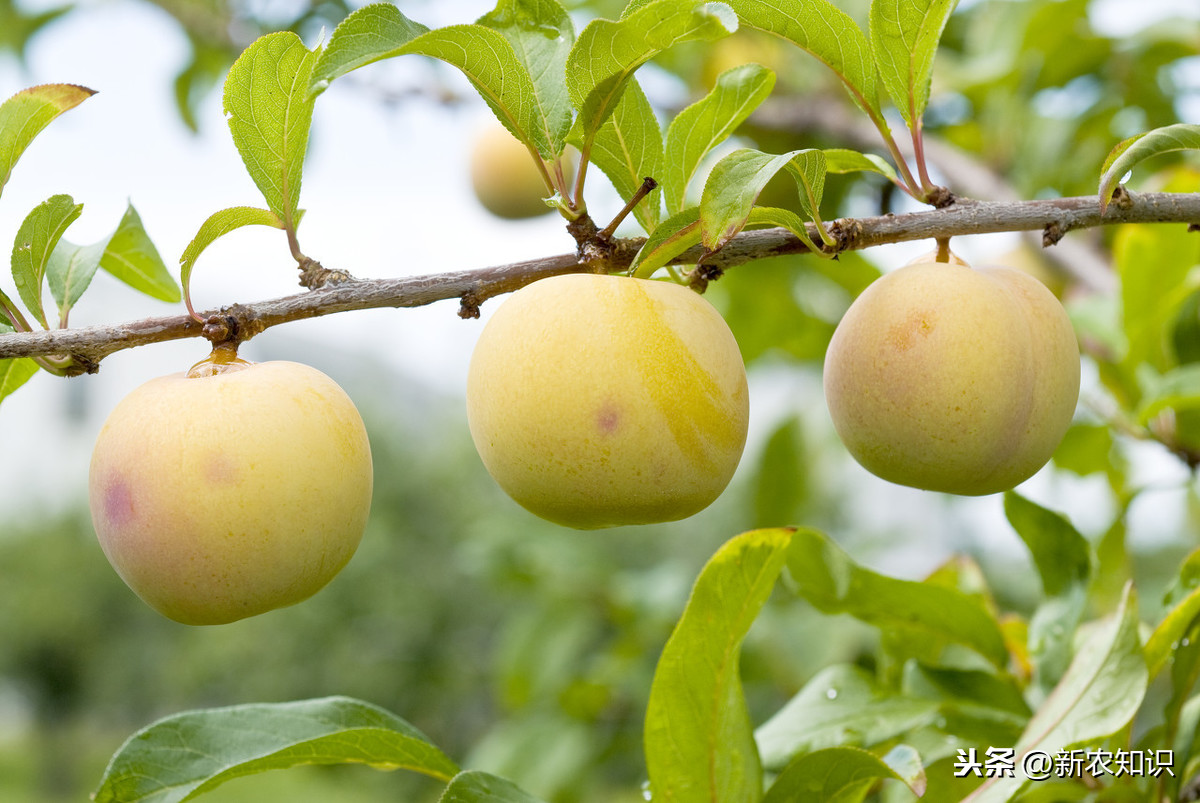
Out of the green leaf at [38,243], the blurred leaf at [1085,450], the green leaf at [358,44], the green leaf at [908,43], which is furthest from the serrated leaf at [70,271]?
the blurred leaf at [1085,450]

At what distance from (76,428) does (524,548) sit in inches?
329

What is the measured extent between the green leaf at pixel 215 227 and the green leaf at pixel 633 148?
0.18 meters

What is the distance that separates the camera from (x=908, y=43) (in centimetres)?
50

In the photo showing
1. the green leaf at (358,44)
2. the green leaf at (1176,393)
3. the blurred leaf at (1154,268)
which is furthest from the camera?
the blurred leaf at (1154,268)

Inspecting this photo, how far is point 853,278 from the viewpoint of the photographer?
43.8 inches

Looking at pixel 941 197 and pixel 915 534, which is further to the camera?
pixel 915 534

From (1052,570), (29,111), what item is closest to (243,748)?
(29,111)

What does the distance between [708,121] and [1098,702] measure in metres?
0.40

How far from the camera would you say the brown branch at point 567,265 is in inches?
18.3

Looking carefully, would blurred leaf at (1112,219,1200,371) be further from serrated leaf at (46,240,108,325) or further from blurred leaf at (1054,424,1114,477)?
serrated leaf at (46,240,108,325)

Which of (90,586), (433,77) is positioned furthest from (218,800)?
(433,77)

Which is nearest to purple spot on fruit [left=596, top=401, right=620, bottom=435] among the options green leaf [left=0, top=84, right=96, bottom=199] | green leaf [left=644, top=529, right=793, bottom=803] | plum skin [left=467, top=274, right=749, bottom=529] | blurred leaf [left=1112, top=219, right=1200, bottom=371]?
plum skin [left=467, top=274, right=749, bottom=529]

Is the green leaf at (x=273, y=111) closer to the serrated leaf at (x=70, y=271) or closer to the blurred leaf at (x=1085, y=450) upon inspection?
the serrated leaf at (x=70, y=271)

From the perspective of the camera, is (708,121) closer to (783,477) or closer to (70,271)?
(70,271)
